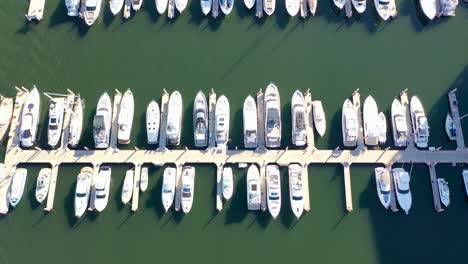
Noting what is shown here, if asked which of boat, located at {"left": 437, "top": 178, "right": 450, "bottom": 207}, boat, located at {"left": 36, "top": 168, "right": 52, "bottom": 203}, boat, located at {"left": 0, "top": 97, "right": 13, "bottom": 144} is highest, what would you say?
boat, located at {"left": 0, "top": 97, "right": 13, "bottom": 144}

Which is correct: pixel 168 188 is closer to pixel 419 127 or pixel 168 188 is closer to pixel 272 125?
pixel 272 125

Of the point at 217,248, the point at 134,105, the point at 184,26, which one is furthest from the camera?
the point at 184,26

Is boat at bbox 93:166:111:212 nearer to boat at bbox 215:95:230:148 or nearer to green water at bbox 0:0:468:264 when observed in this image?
green water at bbox 0:0:468:264

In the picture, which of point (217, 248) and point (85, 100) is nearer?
point (217, 248)

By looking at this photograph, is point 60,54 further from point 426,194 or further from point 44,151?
point 426,194

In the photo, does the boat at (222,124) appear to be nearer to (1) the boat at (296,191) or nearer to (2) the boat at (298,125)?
(2) the boat at (298,125)

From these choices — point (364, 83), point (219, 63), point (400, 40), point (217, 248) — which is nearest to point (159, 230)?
point (217, 248)

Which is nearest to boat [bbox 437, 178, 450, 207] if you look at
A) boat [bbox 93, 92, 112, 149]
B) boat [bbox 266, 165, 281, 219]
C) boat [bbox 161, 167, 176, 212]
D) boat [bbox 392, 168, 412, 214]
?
boat [bbox 392, 168, 412, 214]
